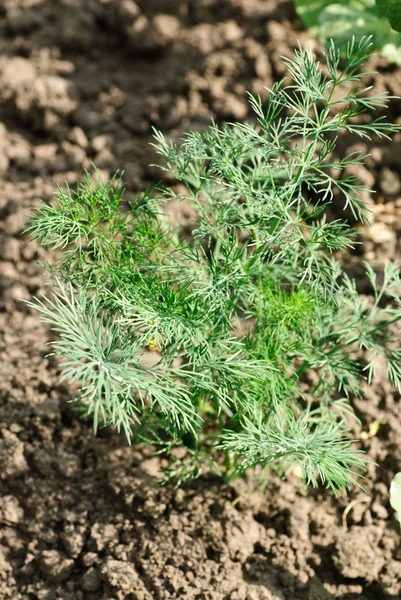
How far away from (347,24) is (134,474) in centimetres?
240

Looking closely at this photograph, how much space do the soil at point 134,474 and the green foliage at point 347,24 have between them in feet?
0.69

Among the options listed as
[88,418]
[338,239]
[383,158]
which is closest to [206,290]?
[338,239]

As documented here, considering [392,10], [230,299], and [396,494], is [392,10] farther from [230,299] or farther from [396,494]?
[396,494]

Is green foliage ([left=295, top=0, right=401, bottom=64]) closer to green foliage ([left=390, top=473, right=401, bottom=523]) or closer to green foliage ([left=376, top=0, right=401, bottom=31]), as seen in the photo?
green foliage ([left=376, top=0, right=401, bottom=31])

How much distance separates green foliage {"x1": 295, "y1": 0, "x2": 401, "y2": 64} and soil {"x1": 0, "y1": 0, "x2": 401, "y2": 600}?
21 centimetres

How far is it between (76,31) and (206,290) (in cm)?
249

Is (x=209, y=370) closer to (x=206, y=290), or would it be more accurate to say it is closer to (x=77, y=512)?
(x=206, y=290)

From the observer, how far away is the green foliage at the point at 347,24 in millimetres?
3512

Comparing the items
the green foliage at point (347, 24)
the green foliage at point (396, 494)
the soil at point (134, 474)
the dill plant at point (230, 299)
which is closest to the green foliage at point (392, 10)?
the green foliage at point (347, 24)

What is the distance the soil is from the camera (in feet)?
7.97

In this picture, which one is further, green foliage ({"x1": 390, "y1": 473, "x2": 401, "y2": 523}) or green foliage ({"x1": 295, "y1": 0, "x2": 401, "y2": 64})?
green foliage ({"x1": 295, "y1": 0, "x2": 401, "y2": 64})

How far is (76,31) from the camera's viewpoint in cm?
410

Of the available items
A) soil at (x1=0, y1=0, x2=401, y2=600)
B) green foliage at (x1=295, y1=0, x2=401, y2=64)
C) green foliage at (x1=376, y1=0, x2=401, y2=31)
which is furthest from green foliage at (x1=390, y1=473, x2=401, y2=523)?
green foliage at (x1=295, y1=0, x2=401, y2=64)

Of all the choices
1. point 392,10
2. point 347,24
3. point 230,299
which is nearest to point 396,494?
point 230,299
